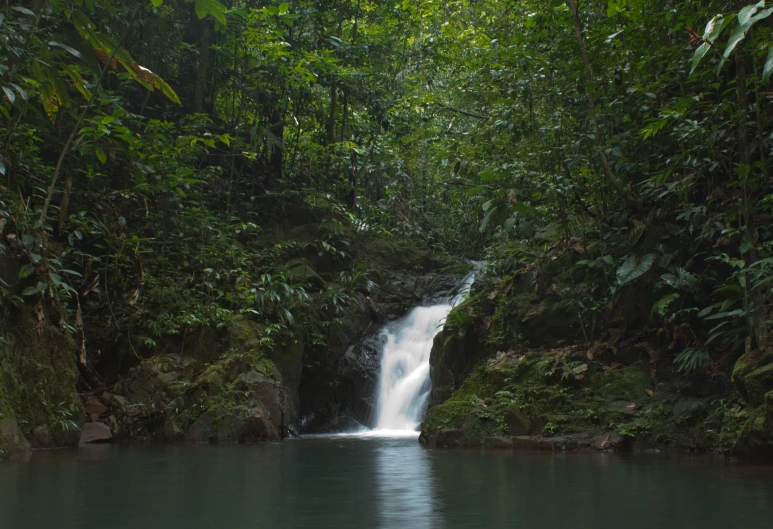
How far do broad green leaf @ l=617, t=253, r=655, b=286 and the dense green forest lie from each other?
22mm

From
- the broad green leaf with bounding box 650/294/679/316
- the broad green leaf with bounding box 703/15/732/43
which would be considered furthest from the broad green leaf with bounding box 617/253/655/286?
the broad green leaf with bounding box 703/15/732/43

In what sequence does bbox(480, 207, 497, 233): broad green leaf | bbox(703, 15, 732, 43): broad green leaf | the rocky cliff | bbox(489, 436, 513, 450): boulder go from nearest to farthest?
bbox(703, 15, 732, 43): broad green leaf
the rocky cliff
bbox(480, 207, 497, 233): broad green leaf
bbox(489, 436, 513, 450): boulder

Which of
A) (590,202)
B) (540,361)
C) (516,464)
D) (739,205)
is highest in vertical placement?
(590,202)

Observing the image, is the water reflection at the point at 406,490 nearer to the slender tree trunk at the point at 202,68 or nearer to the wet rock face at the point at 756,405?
the wet rock face at the point at 756,405

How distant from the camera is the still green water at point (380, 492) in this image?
3373mm

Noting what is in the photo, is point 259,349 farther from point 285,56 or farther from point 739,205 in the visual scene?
point 739,205

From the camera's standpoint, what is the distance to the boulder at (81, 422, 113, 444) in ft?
26.2

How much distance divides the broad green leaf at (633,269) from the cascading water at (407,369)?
3529 mm

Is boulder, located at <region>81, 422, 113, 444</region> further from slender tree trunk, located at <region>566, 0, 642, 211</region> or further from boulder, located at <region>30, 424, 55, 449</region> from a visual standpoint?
slender tree trunk, located at <region>566, 0, 642, 211</region>

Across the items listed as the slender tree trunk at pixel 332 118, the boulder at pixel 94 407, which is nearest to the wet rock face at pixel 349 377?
the boulder at pixel 94 407

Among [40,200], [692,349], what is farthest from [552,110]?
[40,200]

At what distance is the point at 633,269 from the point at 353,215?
674cm

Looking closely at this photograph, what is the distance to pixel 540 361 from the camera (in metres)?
8.52

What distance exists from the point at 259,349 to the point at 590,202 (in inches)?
209
